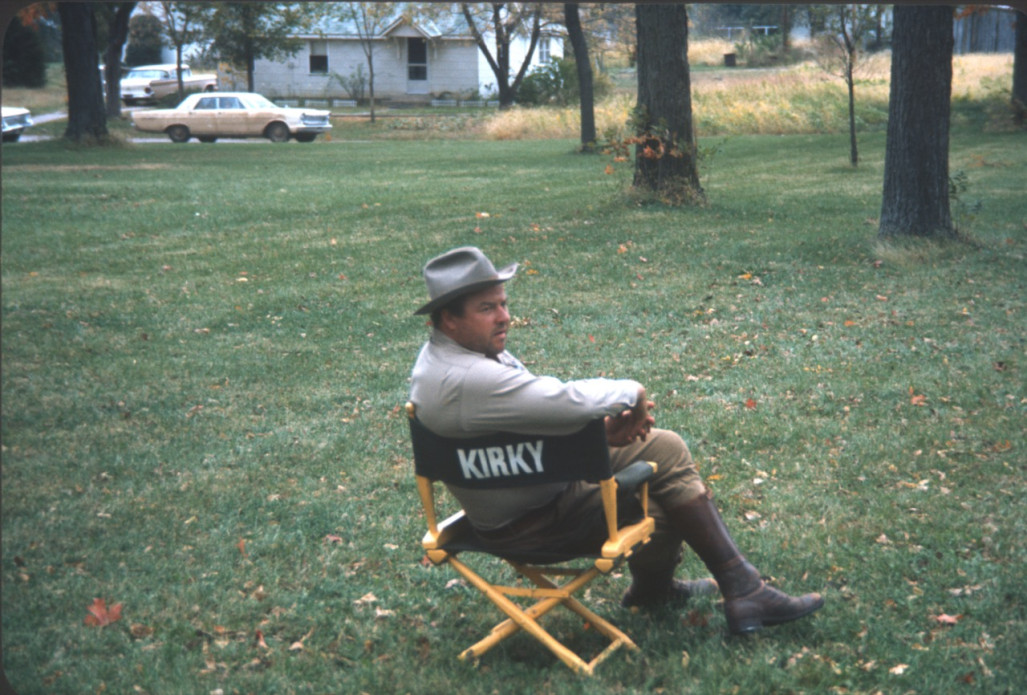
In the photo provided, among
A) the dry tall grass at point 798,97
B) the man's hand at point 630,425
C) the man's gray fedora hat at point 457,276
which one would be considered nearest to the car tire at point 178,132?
the dry tall grass at point 798,97

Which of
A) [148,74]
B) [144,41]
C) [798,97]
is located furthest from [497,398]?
[144,41]

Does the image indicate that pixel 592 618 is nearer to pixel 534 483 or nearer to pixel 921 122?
pixel 534 483

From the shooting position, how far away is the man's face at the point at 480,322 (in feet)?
12.2

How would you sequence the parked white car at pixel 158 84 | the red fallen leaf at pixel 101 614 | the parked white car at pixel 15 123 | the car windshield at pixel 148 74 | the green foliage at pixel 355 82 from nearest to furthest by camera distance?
the red fallen leaf at pixel 101 614 → the parked white car at pixel 15 123 → the parked white car at pixel 158 84 → the car windshield at pixel 148 74 → the green foliage at pixel 355 82

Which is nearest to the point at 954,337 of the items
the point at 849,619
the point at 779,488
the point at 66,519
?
the point at 779,488

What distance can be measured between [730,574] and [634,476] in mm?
620

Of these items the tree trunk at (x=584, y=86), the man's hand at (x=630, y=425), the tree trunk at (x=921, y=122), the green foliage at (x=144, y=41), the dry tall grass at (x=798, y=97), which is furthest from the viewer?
the green foliage at (x=144, y=41)

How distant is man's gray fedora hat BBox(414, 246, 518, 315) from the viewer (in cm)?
366

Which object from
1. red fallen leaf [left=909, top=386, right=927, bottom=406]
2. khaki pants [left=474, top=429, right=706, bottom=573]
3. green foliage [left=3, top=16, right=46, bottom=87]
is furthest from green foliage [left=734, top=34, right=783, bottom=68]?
khaki pants [left=474, top=429, right=706, bottom=573]

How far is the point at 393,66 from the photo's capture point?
5031 centimetres

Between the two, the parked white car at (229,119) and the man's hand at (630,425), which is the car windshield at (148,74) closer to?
the parked white car at (229,119)

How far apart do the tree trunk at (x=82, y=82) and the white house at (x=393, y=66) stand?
20257 mm

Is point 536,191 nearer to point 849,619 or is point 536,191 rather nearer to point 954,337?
point 954,337

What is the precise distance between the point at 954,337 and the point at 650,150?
295 inches
